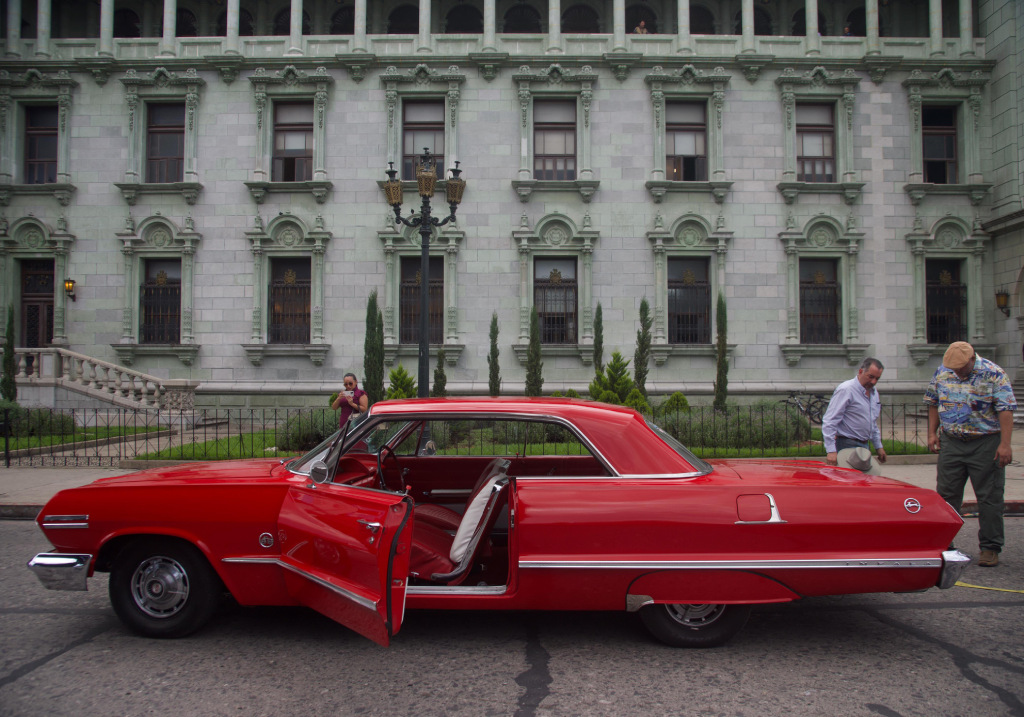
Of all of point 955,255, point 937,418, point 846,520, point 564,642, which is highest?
point 955,255

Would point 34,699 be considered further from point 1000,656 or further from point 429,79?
point 429,79

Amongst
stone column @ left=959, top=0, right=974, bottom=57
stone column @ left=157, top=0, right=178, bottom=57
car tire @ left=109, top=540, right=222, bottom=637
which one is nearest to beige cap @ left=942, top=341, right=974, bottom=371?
car tire @ left=109, top=540, right=222, bottom=637

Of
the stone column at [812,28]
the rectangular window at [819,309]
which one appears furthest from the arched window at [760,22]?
the rectangular window at [819,309]

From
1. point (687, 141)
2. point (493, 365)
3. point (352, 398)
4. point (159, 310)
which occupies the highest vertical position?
point (687, 141)

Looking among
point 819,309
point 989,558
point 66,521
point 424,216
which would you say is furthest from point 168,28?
point 989,558

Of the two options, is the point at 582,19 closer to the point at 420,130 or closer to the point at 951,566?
the point at 420,130

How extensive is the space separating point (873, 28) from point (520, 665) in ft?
73.1

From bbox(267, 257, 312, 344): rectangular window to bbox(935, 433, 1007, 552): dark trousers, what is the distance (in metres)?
16.8

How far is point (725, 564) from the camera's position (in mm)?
3770

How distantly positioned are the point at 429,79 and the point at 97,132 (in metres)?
10.2

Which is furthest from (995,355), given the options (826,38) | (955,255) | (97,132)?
(97,132)

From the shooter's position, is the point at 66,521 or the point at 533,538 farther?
the point at 66,521

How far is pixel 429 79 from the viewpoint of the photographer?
1961 centimetres

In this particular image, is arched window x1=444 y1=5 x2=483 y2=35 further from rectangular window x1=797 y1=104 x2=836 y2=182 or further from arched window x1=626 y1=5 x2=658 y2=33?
rectangular window x1=797 y1=104 x2=836 y2=182
